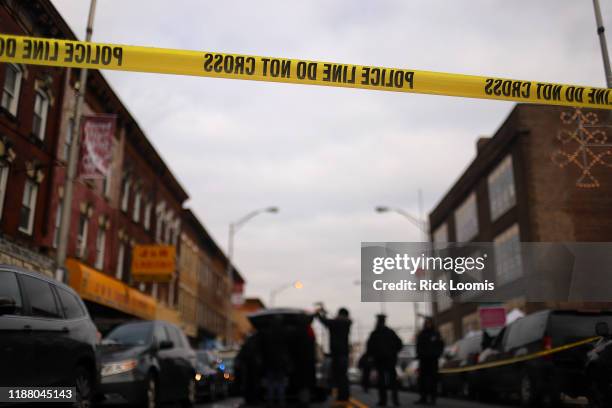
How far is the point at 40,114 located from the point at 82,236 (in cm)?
568

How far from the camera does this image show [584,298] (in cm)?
805

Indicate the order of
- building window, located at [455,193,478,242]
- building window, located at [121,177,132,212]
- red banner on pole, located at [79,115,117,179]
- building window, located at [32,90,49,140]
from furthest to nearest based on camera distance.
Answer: building window, located at [455,193,478,242], building window, located at [121,177,132,212], building window, located at [32,90,49,140], red banner on pole, located at [79,115,117,179]

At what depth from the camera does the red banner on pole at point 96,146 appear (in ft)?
65.2

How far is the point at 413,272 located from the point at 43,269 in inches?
632

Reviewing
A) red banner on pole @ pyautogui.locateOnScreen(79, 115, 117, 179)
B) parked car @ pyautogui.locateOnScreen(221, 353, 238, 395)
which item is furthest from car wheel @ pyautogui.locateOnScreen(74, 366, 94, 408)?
red banner on pole @ pyautogui.locateOnScreen(79, 115, 117, 179)

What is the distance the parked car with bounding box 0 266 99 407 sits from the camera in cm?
679

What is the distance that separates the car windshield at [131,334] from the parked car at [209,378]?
4.03 meters

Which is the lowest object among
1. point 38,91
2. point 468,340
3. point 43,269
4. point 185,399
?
point 185,399

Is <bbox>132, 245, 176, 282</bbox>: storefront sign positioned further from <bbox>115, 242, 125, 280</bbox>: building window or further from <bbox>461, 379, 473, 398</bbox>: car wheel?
<bbox>461, 379, 473, 398</bbox>: car wheel

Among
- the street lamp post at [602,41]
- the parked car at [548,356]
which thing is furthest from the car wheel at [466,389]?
the street lamp post at [602,41]

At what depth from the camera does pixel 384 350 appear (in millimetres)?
13250

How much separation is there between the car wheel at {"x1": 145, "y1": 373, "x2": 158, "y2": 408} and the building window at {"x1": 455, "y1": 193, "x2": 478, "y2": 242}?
3369 cm

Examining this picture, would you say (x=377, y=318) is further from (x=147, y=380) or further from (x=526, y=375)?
(x=147, y=380)

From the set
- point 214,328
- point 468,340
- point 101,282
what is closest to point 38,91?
point 101,282
